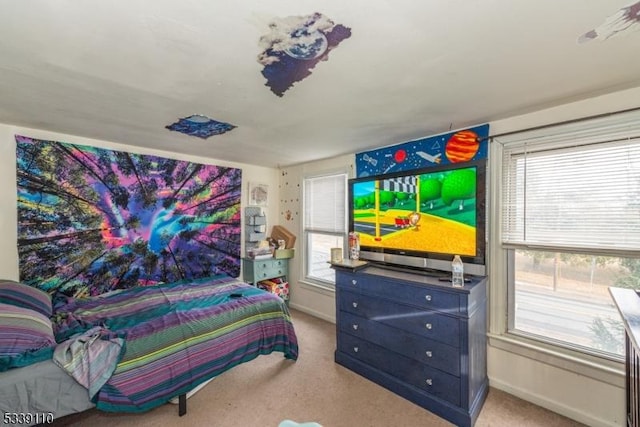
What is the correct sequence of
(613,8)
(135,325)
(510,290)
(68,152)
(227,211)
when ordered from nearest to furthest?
(613,8)
(135,325)
(510,290)
(68,152)
(227,211)

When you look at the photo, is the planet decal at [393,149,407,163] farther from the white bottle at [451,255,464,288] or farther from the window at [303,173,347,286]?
the white bottle at [451,255,464,288]

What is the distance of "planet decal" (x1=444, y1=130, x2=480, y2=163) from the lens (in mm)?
2348

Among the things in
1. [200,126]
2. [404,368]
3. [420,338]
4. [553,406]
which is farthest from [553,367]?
[200,126]

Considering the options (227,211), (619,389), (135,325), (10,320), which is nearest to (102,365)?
(135,325)

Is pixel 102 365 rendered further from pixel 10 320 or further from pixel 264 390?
pixel 264 390

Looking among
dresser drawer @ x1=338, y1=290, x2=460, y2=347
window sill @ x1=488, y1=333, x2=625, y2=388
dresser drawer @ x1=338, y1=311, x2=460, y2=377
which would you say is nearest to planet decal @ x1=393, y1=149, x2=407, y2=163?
dresser drawer @ x1=338, y1=290, x2=460, y2=347

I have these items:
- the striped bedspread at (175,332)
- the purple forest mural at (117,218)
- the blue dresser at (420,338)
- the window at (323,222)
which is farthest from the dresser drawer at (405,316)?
the purple forest mural at (117,218)

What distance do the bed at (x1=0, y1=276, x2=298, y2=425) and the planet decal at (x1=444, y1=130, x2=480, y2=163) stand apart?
2161 mm

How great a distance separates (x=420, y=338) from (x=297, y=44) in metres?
2.14

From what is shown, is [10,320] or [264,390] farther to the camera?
[264,390]

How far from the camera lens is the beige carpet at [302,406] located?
1897mm

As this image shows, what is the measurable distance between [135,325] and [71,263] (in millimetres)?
1263

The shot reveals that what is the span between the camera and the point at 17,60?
132 centimetres

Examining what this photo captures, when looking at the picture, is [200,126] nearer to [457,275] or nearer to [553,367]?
[457,275]
